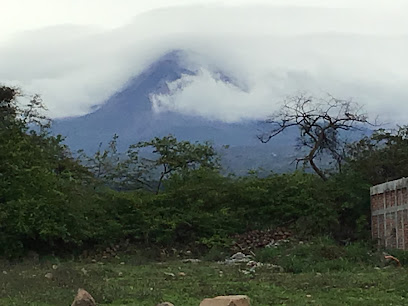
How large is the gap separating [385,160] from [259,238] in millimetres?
5462

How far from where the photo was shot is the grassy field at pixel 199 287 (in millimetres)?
9883

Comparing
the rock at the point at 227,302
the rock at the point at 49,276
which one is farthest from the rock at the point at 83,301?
the rock at the point at 49,276

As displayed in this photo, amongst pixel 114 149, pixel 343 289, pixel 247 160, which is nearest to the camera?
pixel 343 289

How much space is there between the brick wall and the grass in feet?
11.7

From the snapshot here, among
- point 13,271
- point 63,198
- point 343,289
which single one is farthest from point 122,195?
point 343,289

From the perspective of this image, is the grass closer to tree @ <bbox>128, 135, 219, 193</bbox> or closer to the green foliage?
the green foliage

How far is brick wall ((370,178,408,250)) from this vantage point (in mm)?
19281

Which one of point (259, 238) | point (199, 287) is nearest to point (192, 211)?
point (259, 238)

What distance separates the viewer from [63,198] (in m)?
20.9

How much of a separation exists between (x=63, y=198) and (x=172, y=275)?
8009mm

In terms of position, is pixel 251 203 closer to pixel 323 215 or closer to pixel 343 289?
pixel 323 215

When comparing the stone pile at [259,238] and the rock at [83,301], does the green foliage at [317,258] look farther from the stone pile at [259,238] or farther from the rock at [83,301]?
the rock at [83,301]

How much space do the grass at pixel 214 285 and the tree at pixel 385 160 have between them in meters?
7.45

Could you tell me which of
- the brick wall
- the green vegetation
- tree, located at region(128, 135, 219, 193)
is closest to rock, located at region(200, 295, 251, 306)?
the green vegetation
